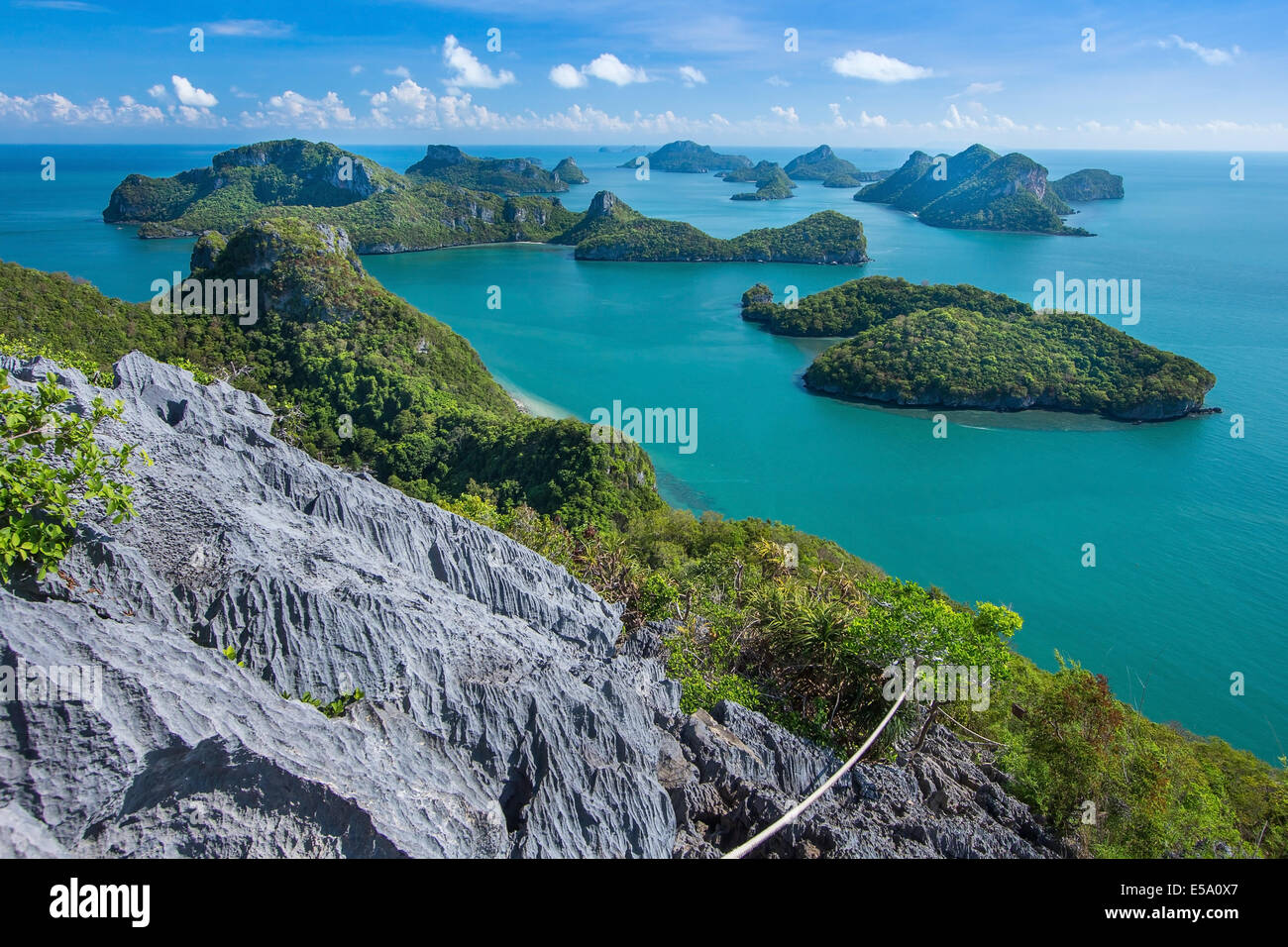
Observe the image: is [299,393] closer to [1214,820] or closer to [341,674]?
[341,674]

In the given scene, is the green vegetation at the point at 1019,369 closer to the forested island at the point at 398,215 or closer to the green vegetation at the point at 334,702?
the forested island at the point at 398,215

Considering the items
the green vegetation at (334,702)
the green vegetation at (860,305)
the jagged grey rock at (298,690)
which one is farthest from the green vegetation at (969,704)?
the green vegetation at (860,305)

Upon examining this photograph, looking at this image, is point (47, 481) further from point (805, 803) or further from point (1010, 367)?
point (1010, 367)

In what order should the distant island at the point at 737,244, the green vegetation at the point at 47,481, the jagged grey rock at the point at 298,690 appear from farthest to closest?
the distant island at the point at 737,244, the green vegetation at the point at 47,481, the jagged grey rock at the point at 298,690

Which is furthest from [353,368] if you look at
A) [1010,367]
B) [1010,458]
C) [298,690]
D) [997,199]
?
[997,199]

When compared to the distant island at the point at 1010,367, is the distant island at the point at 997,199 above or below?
above

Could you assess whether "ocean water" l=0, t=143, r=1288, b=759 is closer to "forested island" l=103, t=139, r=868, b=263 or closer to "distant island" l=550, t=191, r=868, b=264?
"distant island" l=550, t=191, r=868, b=264

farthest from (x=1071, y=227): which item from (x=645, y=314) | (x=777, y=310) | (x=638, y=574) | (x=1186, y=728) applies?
(x=638, y=574)
